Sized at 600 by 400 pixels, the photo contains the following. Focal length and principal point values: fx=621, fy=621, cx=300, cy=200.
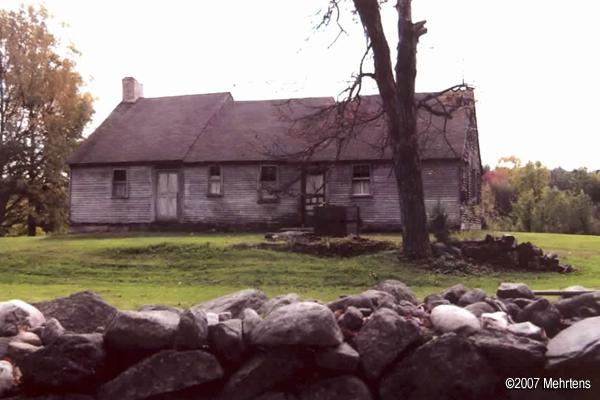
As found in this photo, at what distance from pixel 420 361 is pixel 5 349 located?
12.0ft

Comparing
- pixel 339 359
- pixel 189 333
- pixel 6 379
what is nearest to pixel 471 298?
pixel 339 359

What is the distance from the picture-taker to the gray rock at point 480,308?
19.3ft

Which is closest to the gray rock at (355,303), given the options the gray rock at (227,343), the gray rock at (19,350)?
the gray rock at (227,343)

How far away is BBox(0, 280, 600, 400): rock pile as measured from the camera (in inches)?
203

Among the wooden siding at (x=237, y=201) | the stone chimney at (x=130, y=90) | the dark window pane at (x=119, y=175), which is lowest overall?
the wooden siding at (x=237, y=201)

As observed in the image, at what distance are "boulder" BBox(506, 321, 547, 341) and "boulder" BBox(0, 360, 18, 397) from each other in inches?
169

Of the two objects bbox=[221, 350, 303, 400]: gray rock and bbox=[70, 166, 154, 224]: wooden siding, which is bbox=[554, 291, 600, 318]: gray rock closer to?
bbox=[221, 350, 303, 400]: gray rock

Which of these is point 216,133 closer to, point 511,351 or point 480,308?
point 480,308

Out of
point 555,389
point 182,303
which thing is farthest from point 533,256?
point 555,389

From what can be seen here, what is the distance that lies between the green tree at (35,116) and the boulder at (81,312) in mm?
35967

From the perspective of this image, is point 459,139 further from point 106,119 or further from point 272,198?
point 106,119

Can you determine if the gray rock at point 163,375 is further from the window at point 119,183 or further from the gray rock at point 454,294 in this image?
the window at point 119,183

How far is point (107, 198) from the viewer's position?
105 ft

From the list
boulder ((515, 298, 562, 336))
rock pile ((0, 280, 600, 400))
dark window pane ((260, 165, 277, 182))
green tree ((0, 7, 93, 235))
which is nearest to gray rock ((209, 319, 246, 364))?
rock pile ((0, 280, 600, 400))
